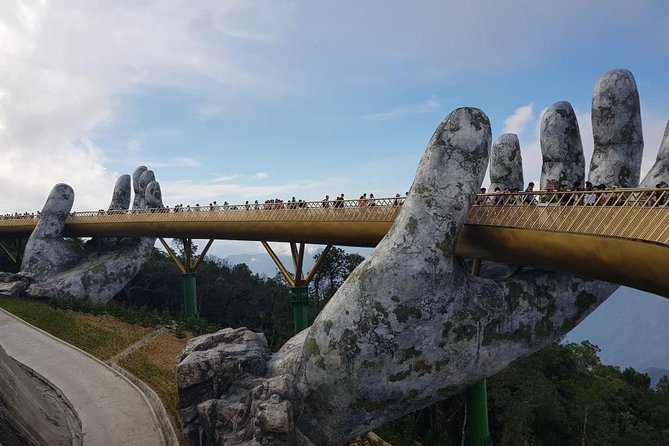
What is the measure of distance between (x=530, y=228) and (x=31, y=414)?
49.5 feet

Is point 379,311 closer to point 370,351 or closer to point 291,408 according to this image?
point 370,351

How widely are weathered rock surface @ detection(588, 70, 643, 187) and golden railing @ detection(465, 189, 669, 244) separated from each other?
2.79 metres

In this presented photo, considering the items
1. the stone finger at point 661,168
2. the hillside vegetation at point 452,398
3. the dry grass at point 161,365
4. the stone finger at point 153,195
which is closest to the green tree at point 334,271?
the hillside vegetation at point 452,398

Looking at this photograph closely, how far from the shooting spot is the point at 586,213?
13.2m

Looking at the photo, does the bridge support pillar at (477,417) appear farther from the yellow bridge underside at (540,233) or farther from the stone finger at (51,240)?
the stone finger at (51,240)

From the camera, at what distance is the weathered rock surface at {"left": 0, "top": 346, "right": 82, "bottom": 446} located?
12320mm

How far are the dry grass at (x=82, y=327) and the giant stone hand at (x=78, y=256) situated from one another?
245cm

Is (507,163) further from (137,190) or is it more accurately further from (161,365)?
(137,190)

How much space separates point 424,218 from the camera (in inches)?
641

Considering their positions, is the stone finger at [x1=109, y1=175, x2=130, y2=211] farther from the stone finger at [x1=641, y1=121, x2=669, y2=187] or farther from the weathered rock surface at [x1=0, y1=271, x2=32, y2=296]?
the stone finger at [x1=641, y1=121, x2=669, y2=187]

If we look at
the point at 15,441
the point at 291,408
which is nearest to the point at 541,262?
the point at 291,408

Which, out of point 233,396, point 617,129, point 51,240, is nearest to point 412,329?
point 233,396

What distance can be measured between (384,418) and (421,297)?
4.16 meters

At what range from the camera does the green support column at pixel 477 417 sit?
20.2 meters
